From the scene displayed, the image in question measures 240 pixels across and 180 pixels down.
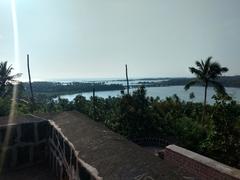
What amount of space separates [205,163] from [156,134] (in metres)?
15.7

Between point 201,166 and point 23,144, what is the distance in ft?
26.2

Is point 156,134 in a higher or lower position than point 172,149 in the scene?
lower

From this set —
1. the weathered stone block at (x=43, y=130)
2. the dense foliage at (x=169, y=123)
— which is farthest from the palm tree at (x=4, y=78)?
the weathered stone block at (x=43, y=130)

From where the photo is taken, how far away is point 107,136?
7.93 metres

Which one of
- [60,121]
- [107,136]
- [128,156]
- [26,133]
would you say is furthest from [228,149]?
[26,133]

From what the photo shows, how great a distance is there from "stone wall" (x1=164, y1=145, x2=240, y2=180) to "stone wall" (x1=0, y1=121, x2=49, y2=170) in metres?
6.24

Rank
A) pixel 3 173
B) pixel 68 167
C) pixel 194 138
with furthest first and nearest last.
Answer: pixel 194 138 → pixel 3 173 → pixel 68 167

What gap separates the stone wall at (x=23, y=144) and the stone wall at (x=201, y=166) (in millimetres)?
6239

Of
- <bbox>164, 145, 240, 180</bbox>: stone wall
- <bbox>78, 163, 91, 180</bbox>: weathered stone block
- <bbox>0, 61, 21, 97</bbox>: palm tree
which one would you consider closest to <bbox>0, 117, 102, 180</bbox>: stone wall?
<bbox>78, 163, 91, 180</bbox>: weathered stone block

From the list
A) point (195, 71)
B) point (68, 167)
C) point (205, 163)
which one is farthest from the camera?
point (195, 71)

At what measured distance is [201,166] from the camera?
22.8 ft

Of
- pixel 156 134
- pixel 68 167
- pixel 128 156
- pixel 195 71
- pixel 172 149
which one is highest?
pixel 195 71

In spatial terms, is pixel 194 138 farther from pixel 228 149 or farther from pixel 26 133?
pixel 26 133

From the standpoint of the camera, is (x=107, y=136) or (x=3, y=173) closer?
(x=107, y=136)
